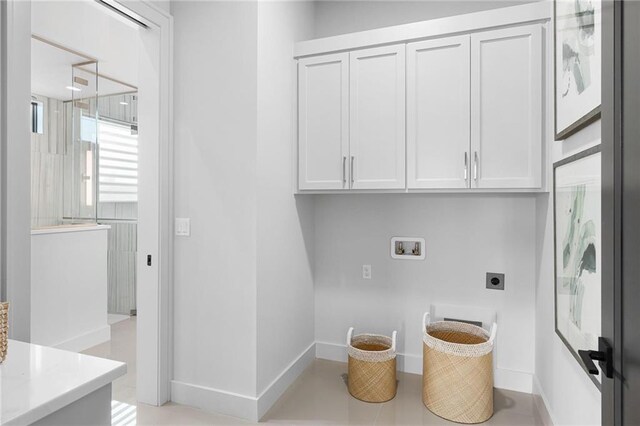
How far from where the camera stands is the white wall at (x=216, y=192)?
212 cm

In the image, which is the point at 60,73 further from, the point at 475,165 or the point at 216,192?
the point at 475,165

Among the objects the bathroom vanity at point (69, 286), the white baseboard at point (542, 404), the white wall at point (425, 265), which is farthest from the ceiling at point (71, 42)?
the white baseboard at point (542, 404)

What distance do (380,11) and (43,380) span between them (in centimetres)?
278

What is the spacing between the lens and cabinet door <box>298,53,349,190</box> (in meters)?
2.42

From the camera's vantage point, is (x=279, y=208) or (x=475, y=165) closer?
(x=475, y=165)

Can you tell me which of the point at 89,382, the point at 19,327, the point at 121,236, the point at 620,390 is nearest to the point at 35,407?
the point at 89,382

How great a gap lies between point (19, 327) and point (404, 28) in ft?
7.96

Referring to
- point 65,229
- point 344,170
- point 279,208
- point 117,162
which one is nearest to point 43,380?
point 279,208

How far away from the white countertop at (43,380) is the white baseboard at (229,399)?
126cm

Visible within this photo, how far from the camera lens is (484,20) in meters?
2.08

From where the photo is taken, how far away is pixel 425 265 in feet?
8.68

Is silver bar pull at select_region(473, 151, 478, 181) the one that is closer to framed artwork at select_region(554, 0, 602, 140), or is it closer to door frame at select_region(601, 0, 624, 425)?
framed artwork at select_region(554, 0, 602, 140)

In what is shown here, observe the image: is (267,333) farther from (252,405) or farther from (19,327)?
(19,327)

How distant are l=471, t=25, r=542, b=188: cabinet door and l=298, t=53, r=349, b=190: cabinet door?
2.55 ft
